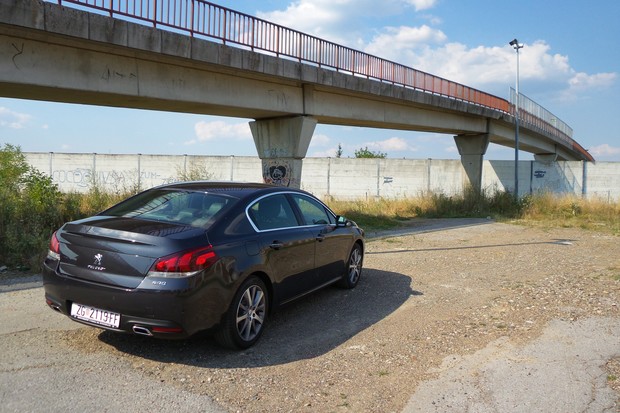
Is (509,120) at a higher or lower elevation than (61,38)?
higher

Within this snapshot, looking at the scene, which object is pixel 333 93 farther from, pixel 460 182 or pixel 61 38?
pixel 460 182

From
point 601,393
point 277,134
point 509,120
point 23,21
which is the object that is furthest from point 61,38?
point 509,120

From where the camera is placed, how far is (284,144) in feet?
51.3

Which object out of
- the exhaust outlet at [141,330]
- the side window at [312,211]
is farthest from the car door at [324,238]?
the exhaust outlet at [141,330]

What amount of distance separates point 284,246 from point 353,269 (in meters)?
2.07

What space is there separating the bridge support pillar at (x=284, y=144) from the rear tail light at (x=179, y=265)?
1140 cm

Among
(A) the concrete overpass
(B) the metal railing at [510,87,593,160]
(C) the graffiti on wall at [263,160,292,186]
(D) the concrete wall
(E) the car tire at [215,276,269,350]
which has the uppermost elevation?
(B) the metal railing at [510,87,593,160]

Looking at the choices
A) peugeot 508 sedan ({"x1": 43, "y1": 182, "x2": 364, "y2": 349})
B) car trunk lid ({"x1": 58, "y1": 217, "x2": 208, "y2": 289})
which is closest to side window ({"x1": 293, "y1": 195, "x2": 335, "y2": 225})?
peugeot 508 sedan ({"x1": 43, "y1": 182, "x2": 364, "y2": 349})

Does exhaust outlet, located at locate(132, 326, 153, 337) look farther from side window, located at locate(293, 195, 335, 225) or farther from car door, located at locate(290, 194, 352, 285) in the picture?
side window, located at locate(293, 195, 335, 225)

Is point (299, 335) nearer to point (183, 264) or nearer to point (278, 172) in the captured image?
point (183, 264)

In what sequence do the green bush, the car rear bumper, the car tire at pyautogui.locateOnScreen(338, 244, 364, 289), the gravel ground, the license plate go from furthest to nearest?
the green bush
the car tire at pyautogui.locateOnScreen(338, 244, 364, 289)
the license plate
the car rear bumper
the gravel ground

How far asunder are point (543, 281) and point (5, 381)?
6.93 meters

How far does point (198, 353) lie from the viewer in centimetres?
429

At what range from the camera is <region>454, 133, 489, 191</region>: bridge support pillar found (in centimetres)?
2661
